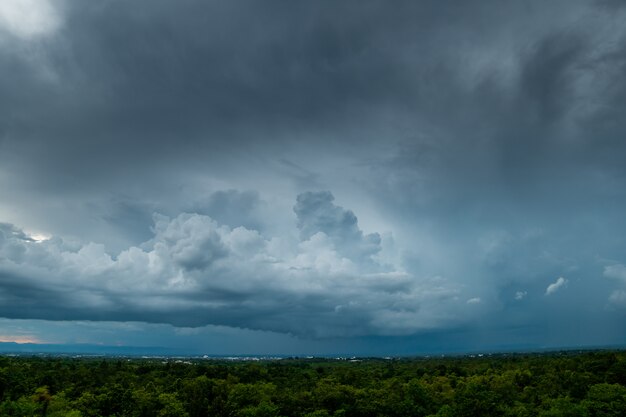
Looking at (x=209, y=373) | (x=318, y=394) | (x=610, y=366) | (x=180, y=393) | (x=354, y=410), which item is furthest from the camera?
(x=209, y=373)

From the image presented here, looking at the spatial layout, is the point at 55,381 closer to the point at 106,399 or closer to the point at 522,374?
the point at 106,399

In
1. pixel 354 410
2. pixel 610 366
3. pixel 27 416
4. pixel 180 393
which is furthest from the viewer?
pixel 610 366

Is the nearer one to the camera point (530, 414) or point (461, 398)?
point (530, 414)

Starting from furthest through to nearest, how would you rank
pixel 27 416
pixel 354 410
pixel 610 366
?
pixel 610 366 < pixel 354 410 < pixel 27 416

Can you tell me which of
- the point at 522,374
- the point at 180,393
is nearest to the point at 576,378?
the point at 522,374

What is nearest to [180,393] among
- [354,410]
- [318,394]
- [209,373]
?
[318,394]

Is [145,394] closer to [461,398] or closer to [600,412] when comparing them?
[461,398]

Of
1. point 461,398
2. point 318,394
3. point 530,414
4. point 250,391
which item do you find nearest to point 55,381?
point 250,391

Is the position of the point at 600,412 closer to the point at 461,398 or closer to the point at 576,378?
the point at 461,398
